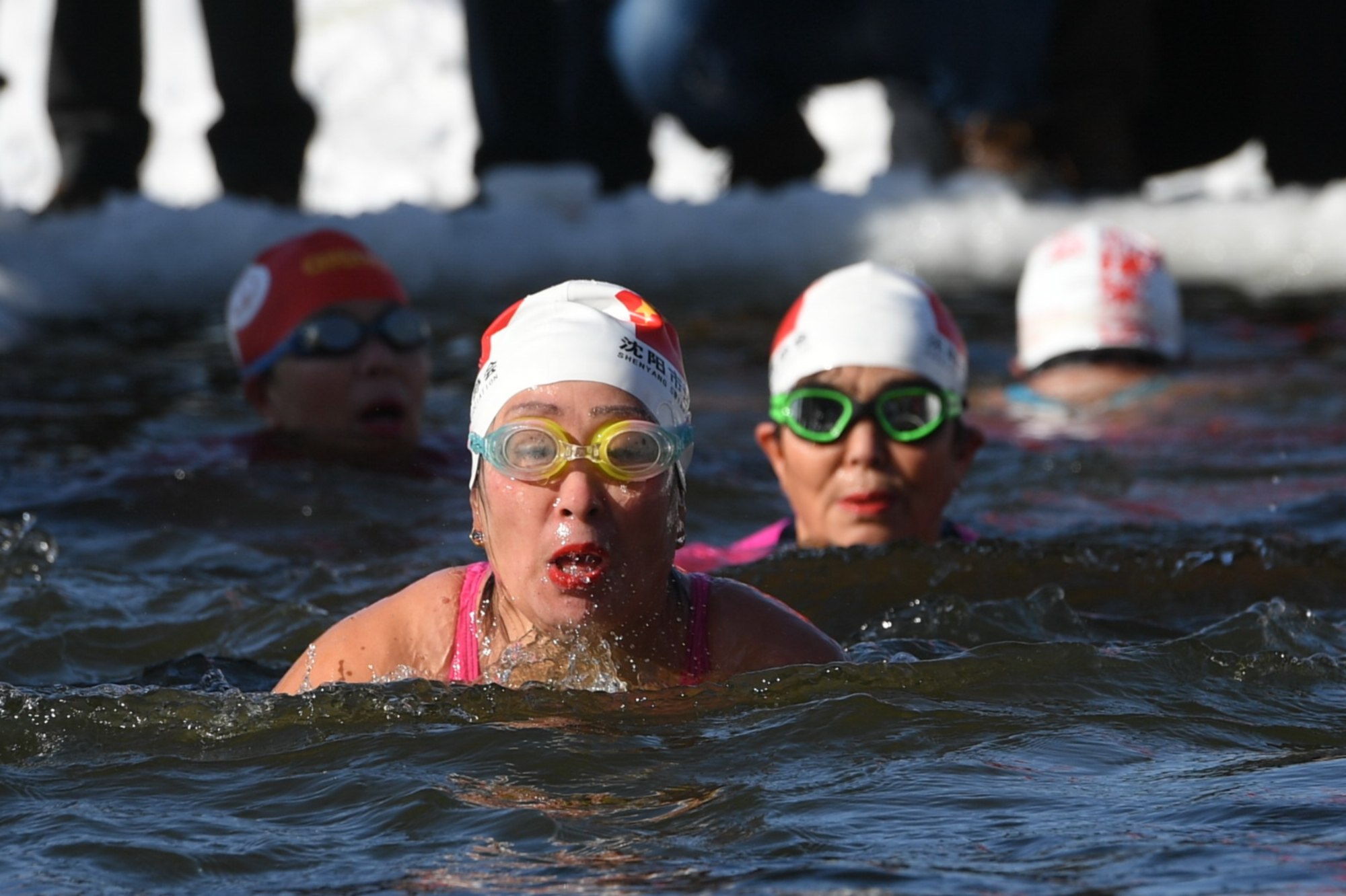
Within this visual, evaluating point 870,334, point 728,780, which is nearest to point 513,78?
point 870,334

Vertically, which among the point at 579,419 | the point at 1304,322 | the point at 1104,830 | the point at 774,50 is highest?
the point at 774,50

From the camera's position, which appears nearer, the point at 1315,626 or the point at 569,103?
the point at 1315,626

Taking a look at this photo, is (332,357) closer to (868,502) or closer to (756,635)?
(868,502)

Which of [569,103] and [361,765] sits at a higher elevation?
[569,103]

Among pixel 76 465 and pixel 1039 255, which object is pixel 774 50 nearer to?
pixel 1039 255

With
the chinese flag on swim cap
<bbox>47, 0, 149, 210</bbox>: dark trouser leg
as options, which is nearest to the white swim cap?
the chinese flag on swim cap

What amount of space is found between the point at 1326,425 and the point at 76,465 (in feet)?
17.3

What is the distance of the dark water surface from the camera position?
12.0 feet

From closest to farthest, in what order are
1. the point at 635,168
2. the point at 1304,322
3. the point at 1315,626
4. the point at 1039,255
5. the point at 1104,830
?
1. the point at 1104,830
2. the point at 1315,626
3. the point at 1039,255
4. the point at 1304,322
5. the point at 635,168

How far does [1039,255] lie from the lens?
405 inches

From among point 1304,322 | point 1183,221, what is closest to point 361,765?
point 1304,322

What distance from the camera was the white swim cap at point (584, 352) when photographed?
4.54m

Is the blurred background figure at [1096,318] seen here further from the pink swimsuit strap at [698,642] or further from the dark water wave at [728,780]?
the pink swimsuit strap at [698,642]

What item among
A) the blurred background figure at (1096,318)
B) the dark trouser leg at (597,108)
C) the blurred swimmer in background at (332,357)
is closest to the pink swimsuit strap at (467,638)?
the blurred swimmer in background at (332,357)
